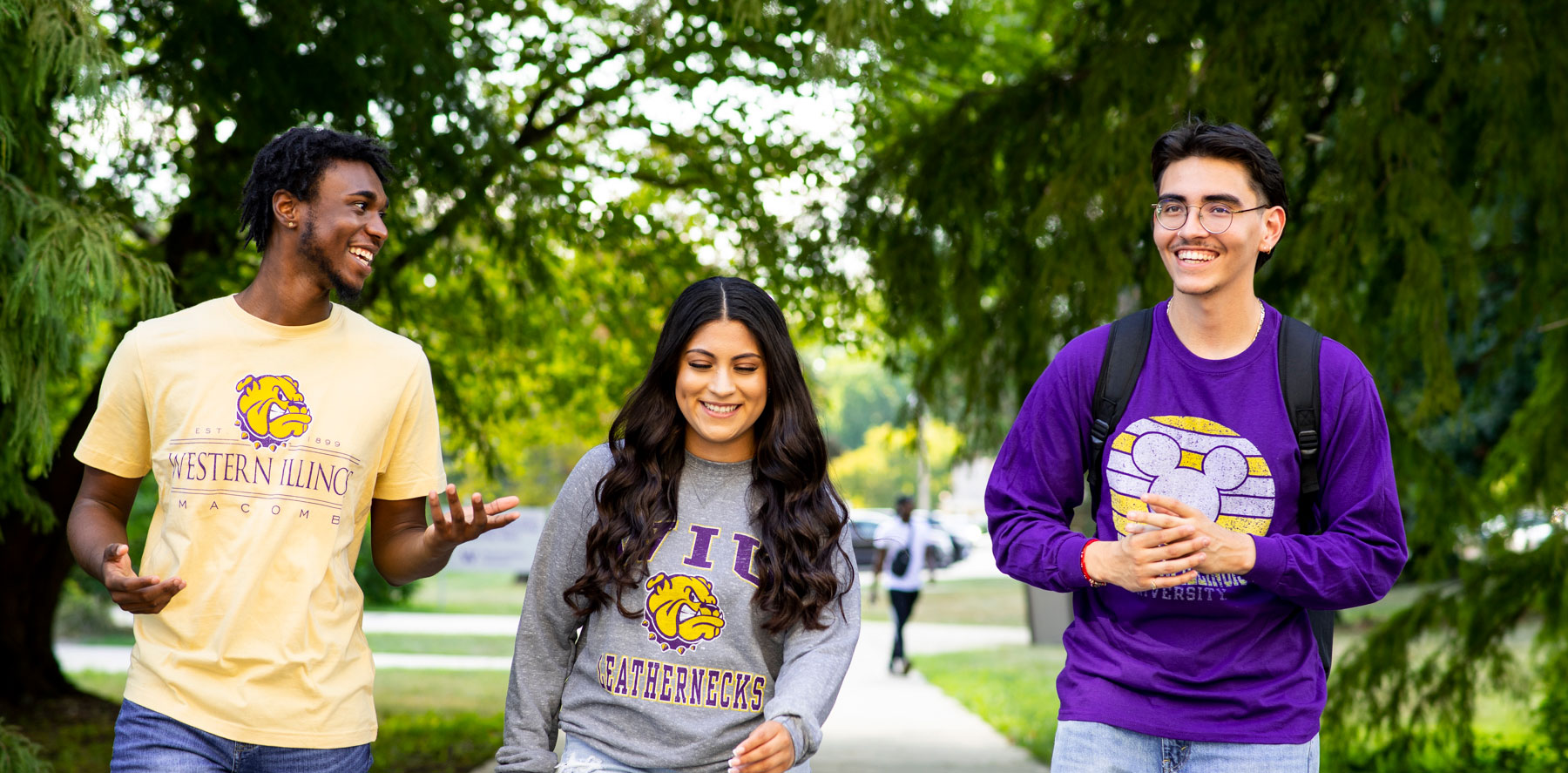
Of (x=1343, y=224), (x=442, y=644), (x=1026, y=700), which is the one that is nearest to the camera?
(x=1343, y=224)

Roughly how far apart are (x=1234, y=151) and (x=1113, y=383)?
0.53 metres

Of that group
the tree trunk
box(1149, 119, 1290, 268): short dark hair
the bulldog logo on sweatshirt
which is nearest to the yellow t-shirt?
the bulldog logo on sweatshirt

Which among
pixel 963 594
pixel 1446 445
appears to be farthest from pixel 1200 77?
pixel 963 594

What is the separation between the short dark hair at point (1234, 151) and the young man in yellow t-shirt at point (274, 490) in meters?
1.57

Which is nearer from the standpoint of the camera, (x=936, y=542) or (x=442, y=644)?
(x=442, y=644)

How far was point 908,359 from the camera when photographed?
310 inches

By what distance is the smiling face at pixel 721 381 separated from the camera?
10.1ft

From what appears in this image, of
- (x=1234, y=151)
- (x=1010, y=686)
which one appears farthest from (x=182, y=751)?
(x=1010, y=686)

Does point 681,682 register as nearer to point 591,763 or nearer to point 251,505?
point 591,763

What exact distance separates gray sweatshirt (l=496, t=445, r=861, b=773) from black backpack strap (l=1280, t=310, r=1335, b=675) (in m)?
0.96

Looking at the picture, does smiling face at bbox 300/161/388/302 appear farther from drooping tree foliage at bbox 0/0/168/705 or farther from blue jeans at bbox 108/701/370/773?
drooping tree foliage at bbox 0/0/168/705

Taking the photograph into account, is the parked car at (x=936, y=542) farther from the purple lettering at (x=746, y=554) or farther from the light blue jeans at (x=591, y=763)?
the light blue jeans at (x=591, y=763)

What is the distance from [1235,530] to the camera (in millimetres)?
2697

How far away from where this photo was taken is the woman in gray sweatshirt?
2873mm
